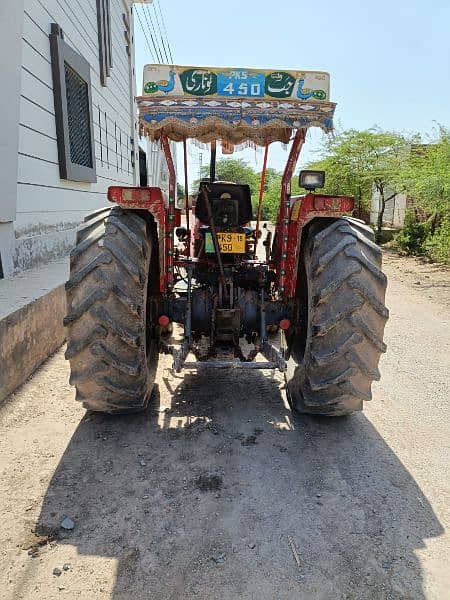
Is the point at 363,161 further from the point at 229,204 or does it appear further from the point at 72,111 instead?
the point at 229,204

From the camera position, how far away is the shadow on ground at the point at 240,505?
2031 millimetres

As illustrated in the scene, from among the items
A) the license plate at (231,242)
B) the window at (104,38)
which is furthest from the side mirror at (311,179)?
the window at (104,38)

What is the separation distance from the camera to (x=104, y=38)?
9.48 m

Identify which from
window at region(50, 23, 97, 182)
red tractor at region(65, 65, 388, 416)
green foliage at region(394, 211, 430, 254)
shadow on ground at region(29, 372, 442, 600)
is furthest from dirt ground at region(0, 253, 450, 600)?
green foliage at region(394, 211, 430, 254)

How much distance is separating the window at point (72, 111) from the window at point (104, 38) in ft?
4.27

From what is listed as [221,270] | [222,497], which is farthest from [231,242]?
[222,497]

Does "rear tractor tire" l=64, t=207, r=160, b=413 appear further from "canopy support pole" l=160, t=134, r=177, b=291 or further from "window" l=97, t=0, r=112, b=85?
"window" l=97, t=0, r=112, b=85

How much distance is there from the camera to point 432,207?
1237 centimetres

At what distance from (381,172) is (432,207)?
15.8ft

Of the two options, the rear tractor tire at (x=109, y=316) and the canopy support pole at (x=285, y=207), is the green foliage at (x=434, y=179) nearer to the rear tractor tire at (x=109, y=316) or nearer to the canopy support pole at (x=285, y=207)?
the canopy support pole at (x=285, y=207)

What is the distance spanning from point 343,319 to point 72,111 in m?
6.59

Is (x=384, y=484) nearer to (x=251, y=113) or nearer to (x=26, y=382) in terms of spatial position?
(x=251, y=113)

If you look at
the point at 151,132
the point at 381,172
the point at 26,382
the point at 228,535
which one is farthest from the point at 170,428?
the point at 381,172

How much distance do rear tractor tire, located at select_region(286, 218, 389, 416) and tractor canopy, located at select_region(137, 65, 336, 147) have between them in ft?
2.74
